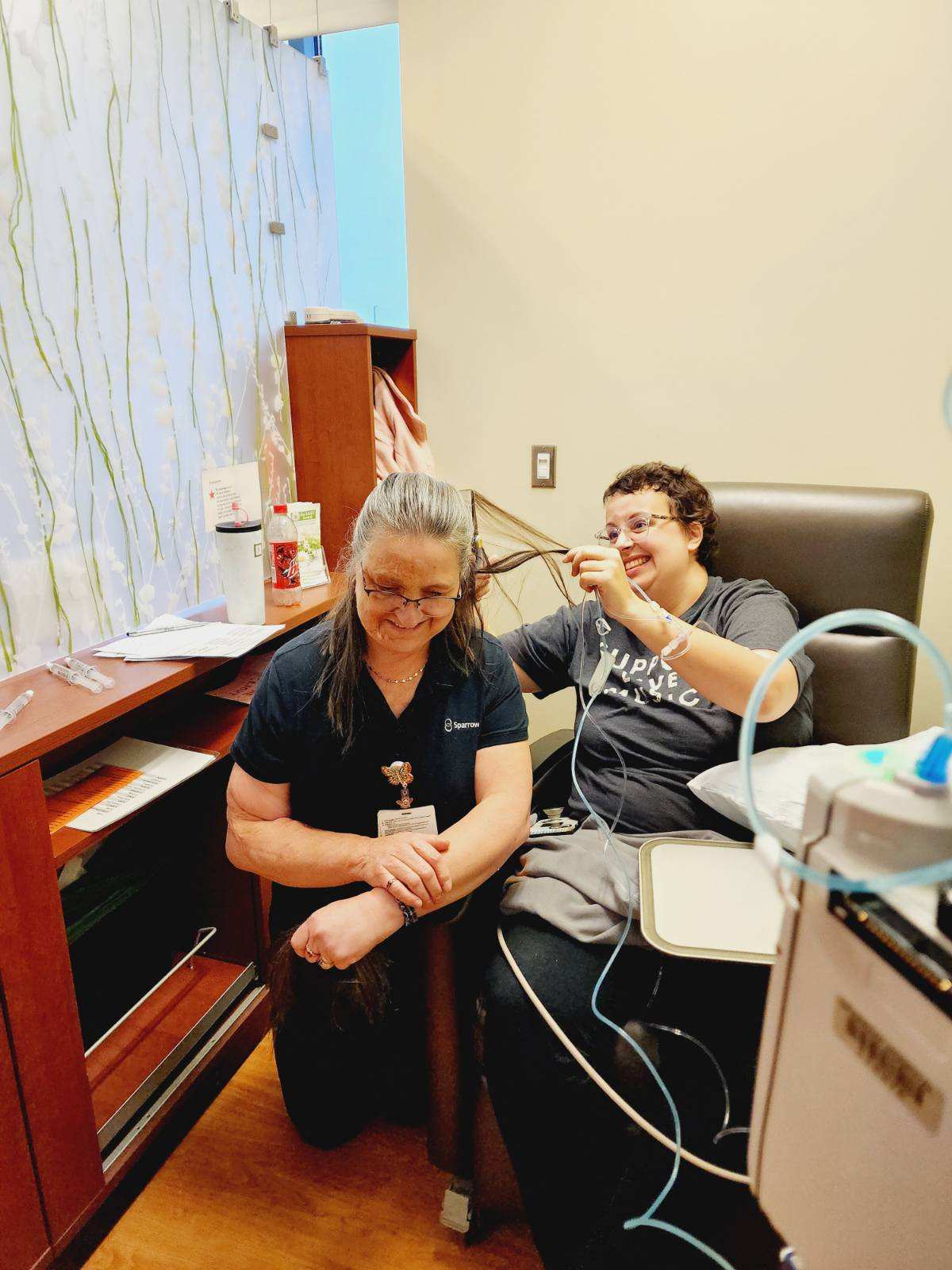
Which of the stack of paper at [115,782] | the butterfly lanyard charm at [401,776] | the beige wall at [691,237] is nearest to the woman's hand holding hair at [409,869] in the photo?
the butterfly lanyard charm at [401,776]

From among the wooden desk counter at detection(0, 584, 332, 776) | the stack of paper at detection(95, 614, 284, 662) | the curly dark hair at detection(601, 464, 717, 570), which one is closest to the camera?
the wooden desk counter at detection(0, 584, 332, 776)

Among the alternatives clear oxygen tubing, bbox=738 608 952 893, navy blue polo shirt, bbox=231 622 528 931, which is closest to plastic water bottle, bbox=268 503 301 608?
navy blue polo shirt, bbox=231 622 528 931

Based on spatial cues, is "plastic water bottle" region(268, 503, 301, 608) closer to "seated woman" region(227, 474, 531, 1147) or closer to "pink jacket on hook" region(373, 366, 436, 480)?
"pink jacket on hook" region(373, 366, 436, 480)

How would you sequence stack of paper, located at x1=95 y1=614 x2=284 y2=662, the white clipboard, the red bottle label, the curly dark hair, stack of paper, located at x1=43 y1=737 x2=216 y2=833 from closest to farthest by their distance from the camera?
the white clipboard, stack of paper, located at x1=43 y1=737 x2=216 y2=833, stack of paper, located at x1=95 y1=614 x2=284 y2=662, the curly dark hair, the red bottle label

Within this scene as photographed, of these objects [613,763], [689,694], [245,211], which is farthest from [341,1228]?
[245,211]

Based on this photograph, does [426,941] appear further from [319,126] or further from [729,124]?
[319,126]

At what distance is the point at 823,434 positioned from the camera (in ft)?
6.49

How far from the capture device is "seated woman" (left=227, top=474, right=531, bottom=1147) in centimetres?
118

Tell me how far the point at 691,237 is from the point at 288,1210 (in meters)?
2.24

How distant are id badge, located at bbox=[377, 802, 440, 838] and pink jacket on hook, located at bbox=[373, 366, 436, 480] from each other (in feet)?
3.42

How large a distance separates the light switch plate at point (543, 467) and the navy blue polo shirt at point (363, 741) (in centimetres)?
99

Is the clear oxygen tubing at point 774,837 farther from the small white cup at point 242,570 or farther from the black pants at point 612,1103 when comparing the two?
the small white cup at point 242,570

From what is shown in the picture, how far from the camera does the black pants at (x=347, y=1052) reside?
4.31ft

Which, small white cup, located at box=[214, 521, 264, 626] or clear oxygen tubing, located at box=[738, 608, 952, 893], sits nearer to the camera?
clear oxygen tubing, located at box=[738, 608, 952, 893]
